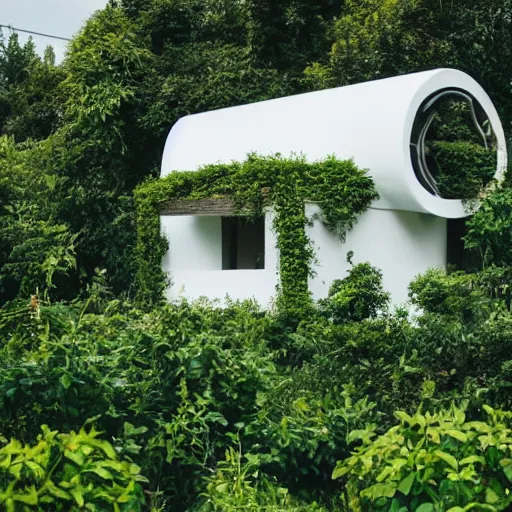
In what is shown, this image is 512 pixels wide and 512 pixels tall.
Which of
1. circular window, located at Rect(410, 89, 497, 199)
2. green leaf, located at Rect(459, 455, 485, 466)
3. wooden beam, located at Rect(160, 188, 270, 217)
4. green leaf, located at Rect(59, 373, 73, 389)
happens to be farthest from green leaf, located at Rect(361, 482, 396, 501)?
circular window, located at Rect(410, 89, 497, 199)

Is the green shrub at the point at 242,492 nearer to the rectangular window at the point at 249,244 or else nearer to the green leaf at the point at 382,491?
the green leaf at the point at 382,491

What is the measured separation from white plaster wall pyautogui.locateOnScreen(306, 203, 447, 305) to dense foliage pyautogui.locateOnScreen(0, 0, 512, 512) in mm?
250

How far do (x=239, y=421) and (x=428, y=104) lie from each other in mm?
8834

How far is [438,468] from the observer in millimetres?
4504

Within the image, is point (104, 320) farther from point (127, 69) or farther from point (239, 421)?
point (127, 69)

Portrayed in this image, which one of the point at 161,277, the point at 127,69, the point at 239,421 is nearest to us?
the point at 239,421

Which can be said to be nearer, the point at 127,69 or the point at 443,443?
the point at 443,443

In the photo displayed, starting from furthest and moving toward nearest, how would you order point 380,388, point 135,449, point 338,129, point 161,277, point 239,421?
point 161,277 → point 338,129 → point 380,388 → point 239,421 → point 135,449

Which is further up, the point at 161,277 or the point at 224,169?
the point at 224,169

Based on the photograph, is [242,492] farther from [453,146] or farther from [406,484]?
[453,146]

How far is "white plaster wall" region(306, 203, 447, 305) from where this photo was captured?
44.3 ft

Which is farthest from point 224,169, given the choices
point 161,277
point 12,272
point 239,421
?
point 239,421

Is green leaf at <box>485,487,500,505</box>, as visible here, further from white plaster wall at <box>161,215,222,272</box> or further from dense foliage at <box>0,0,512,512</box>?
white plaster wall at <box>161,215,222,272</box>

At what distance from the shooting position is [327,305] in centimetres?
1318
